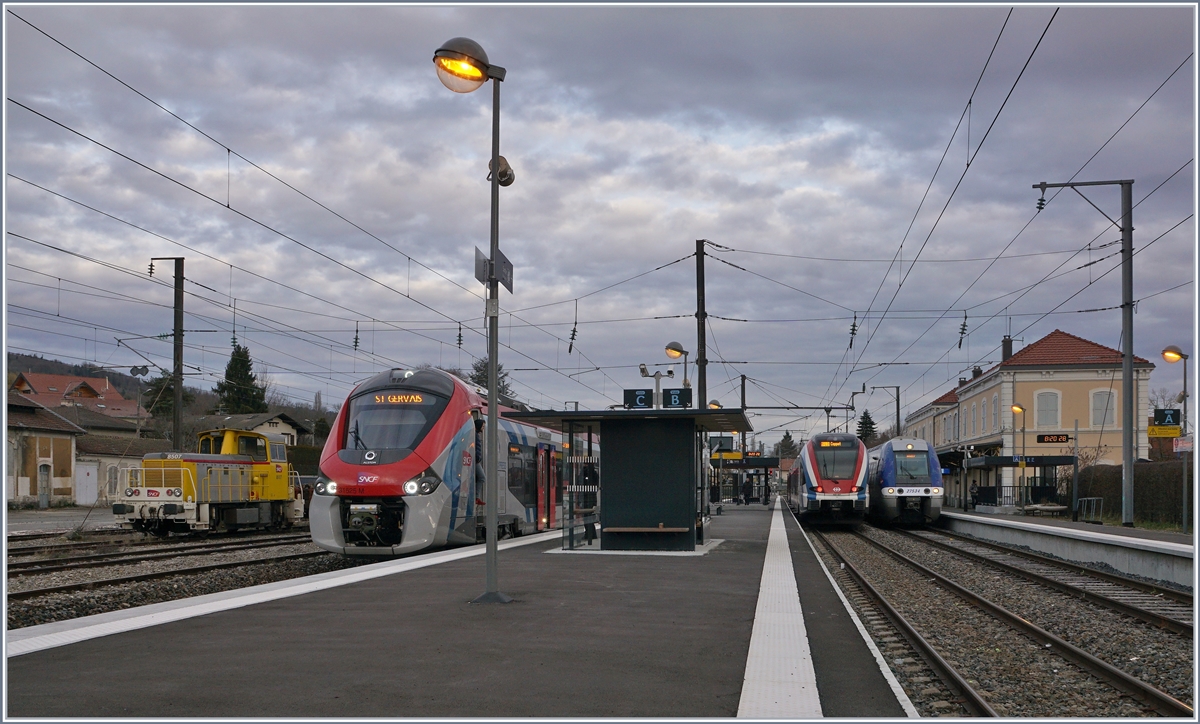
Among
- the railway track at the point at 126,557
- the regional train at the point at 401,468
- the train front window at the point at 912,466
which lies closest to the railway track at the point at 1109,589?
the regional train at the point at 401,468

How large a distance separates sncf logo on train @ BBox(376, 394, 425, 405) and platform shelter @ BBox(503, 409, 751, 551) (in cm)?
182

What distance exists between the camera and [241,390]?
73062 millimetres

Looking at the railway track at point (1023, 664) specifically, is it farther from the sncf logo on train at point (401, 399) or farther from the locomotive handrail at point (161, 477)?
the locomotive handrail at point (161, 477)

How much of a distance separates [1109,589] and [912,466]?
19.0 meters

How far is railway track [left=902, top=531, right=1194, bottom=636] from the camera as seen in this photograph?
11.7 meters

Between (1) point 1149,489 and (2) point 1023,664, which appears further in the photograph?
(1) point 1149,489

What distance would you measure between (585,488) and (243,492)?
10.6 meters

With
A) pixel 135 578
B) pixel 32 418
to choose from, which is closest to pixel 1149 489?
pixel 135 578

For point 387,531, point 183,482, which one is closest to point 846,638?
point 387,531

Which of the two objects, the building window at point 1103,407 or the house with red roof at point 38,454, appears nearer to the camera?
the house with red roof at point 38,454

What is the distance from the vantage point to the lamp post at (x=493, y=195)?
33.0ft

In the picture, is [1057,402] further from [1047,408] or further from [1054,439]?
[1054,439]

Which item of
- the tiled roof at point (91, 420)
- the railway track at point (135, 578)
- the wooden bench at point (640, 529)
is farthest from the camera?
the tiled roof at point (91, 420)

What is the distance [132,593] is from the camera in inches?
539
